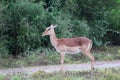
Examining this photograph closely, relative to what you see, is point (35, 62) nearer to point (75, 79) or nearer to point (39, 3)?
point (39, 3)

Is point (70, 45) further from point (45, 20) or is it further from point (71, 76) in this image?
point (45, 20)

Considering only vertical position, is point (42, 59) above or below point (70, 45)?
below

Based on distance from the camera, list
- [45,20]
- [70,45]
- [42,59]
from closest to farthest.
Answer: [70,45] → [42,59] → [45,20]

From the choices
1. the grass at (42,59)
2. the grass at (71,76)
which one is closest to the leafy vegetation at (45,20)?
the grass at (42,59)

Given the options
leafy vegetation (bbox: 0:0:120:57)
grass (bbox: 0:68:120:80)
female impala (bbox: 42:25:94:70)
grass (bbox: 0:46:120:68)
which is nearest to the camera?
grass (bbox: 0:68:120:80)

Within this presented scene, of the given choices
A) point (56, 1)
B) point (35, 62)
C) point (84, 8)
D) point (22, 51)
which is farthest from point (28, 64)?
point (84, 8)

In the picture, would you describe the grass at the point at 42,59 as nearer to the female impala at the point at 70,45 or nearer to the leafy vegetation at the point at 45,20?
the leafy vegetation at the point at 45,20

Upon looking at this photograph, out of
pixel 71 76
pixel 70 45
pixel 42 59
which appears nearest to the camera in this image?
pixel 71 76

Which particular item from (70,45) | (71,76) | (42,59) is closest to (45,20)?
(42,59)

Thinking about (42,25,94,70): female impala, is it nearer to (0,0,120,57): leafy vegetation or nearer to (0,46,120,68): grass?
(0,46,120,68): grass

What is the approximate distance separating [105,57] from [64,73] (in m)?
5.72

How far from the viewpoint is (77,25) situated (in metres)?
20.8

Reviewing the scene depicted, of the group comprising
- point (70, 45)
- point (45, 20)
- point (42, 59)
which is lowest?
point (42, 59)

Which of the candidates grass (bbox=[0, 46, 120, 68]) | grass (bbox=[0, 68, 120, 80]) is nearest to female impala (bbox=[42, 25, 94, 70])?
grass (bbox=[0, 68, 120, 80])
